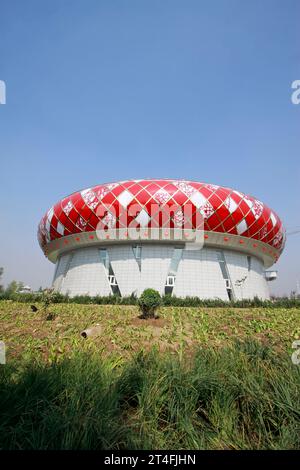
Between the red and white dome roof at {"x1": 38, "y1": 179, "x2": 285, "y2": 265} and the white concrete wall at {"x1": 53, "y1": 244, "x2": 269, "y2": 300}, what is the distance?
2.06m

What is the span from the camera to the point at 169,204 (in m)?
22.6

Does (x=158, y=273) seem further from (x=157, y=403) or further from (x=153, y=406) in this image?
(x=153, y=406)

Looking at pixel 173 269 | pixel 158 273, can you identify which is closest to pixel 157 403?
pixel 158 273

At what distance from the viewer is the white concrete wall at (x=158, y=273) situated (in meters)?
24.1

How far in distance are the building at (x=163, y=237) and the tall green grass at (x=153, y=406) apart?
19145 millimetres

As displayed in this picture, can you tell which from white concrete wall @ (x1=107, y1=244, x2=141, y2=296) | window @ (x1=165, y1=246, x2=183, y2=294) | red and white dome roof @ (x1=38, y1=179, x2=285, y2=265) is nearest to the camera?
red and white dome roof @ (x1=38, y1=179, x2=285, y2=265)

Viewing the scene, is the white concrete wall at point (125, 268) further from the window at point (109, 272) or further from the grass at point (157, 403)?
the grass at point (157, 403)

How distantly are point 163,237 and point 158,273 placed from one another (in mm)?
3274

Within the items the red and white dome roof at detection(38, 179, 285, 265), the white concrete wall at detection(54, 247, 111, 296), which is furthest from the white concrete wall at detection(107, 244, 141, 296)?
the red and white dome roof at detection(38, 179, 285, 265)

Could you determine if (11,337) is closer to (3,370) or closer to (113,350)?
(113,350)

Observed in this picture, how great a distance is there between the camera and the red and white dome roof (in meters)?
22.8

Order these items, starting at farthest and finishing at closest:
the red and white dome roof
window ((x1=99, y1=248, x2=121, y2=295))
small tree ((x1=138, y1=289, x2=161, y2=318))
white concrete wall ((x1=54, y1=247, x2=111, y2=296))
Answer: white concrete wall ((x1=54, y1=247, x2=111, y2=296)), window ((x1=99, y1=248, x2=121, y2=295)), the red and white dome roof, small tree ((x1=138, y1=289, x2=161, y2=318))

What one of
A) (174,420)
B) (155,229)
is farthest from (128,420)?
(155,229)

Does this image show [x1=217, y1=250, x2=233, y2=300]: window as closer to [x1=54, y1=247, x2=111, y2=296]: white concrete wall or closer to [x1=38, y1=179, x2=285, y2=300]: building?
[x1=38, y1=179, x2=285, y2=300]: building
